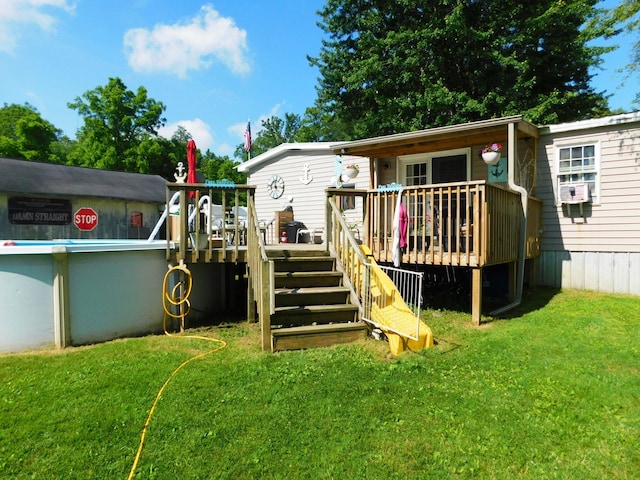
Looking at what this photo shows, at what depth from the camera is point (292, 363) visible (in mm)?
4125

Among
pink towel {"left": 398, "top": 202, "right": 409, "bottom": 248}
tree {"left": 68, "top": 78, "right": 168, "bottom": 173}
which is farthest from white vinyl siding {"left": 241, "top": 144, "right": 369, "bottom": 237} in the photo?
tree {"left": 68, "top": 78, "right": 168, "bottom": 173}

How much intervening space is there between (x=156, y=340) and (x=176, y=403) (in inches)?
87.7

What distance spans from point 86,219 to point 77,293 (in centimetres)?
896

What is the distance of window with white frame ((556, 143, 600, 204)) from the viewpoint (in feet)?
24.3

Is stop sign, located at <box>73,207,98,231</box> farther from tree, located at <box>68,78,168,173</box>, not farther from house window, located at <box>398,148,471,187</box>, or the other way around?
tree, located at <box>68,78,168,173</box>

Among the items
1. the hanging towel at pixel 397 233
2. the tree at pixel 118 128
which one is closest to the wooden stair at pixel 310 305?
the hanging towel at pixel 397 233

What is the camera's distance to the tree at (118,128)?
2595cm

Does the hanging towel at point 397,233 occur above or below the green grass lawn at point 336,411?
above

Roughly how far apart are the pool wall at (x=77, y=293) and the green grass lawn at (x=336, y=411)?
0.34m

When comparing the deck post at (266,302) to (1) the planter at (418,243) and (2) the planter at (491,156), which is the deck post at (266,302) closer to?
(1) the planter at (418,243)

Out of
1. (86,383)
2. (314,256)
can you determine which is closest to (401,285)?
(314,256)

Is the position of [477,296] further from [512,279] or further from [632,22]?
[632,22]

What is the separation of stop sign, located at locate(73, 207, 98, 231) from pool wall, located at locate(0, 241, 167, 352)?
8.42 metres

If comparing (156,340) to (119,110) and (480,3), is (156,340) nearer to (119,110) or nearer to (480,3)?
(480,3)
